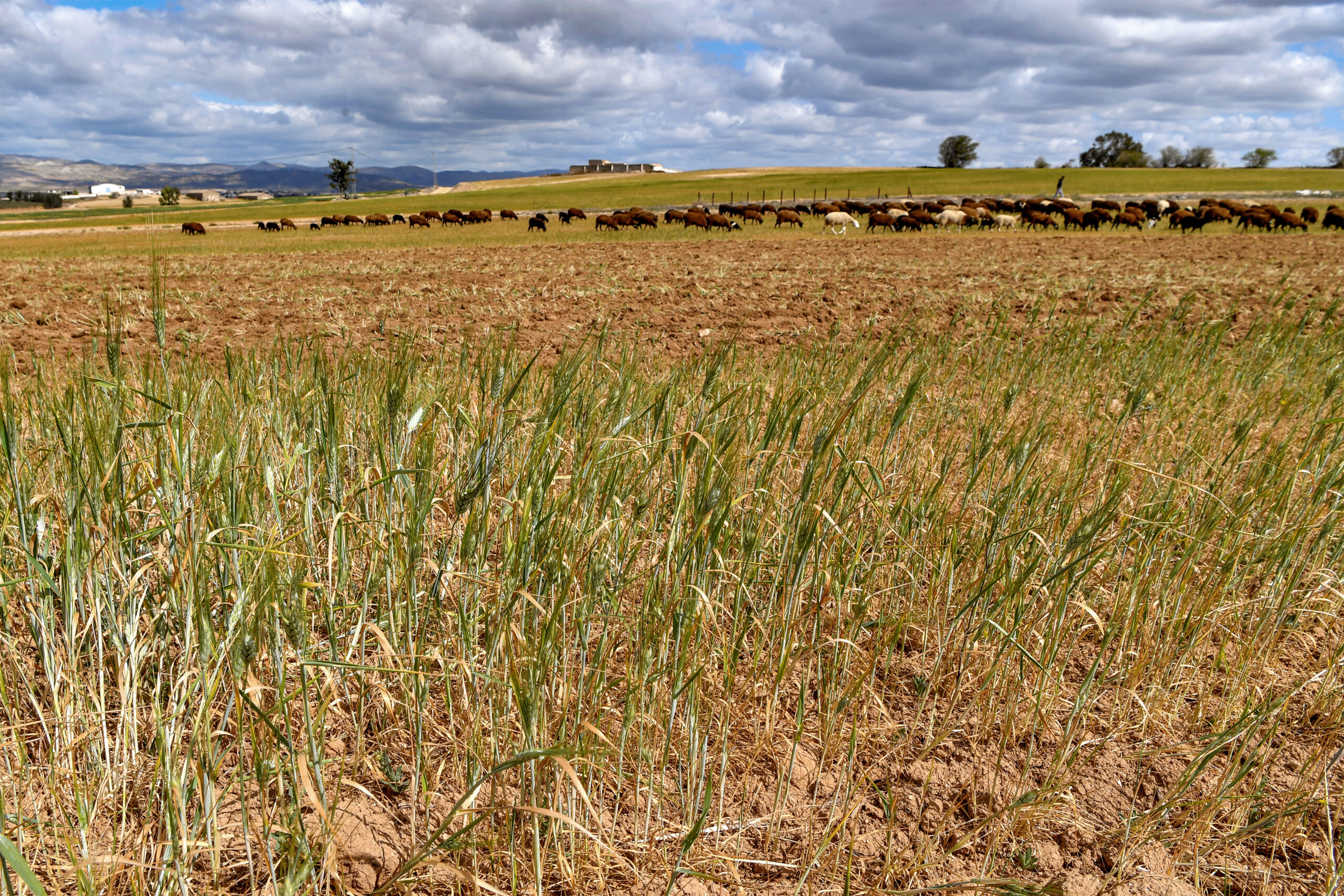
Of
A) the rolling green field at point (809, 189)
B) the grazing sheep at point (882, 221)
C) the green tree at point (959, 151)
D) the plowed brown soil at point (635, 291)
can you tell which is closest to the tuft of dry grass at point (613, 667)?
the plowed brown soil at point (635, 291)

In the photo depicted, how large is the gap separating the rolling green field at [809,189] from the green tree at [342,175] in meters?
34.6

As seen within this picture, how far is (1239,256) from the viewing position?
1526 centimetres

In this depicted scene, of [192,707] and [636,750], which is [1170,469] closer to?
[636,750]

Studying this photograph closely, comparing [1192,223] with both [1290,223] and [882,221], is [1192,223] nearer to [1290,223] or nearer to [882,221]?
Result: [1290,223]

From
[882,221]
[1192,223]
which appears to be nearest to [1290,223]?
[1192,223]

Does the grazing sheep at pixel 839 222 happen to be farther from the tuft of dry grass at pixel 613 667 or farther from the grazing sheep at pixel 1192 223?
the tuft of dry grass at pixel 613 667

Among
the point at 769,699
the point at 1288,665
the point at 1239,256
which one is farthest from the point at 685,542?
the point at 1239,256

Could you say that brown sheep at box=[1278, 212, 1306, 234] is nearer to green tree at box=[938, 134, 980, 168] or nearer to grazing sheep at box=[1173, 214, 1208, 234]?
grazing sheep at box=[1173, 214, 1208, 234]

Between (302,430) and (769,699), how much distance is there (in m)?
1.98

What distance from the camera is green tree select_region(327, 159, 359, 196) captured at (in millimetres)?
104125

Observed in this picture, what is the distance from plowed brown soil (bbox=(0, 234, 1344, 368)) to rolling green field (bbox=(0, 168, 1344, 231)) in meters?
36.4

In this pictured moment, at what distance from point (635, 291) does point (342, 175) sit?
369ft

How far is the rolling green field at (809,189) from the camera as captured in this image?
174ft

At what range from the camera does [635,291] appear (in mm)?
10430
